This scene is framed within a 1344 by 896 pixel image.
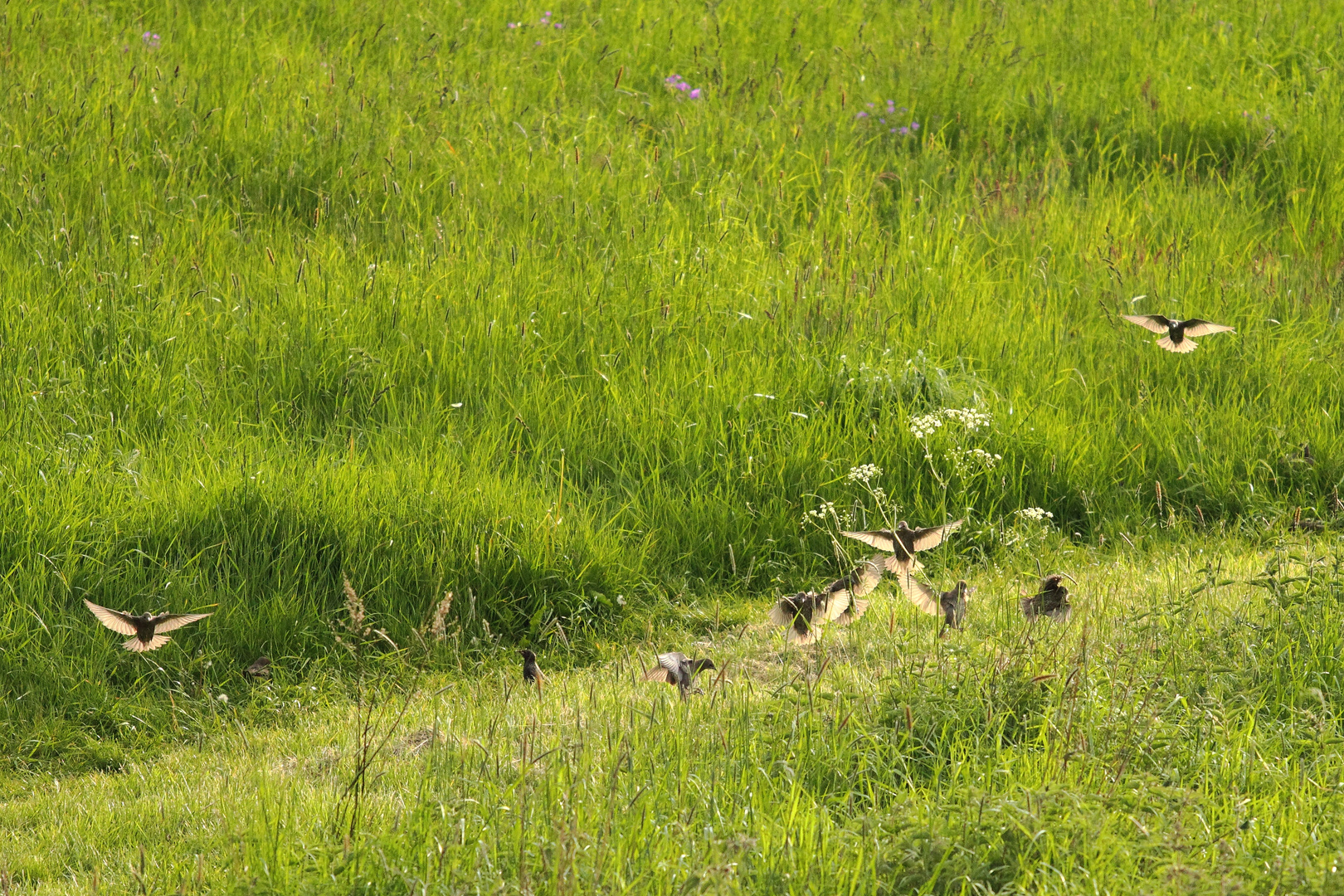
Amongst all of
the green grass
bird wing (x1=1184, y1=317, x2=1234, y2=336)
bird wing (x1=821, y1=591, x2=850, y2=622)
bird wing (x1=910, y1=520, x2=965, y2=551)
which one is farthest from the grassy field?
bird wing (x1=1184, y1=317, x2=1234, y2=336)

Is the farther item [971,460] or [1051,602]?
[971,460]

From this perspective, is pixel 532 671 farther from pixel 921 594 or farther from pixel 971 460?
pixel 971 460

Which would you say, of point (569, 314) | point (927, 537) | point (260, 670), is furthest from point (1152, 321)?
point (260, 670)

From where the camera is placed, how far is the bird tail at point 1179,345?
16.8 feet

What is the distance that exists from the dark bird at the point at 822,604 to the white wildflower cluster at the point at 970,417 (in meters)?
1.16

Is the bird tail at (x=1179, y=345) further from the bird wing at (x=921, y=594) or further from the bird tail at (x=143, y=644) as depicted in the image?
the bird tail at (x=143, y=644)

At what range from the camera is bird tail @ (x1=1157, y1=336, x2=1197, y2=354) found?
5129mm

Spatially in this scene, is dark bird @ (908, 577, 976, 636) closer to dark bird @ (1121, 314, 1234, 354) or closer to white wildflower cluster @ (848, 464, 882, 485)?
white wildflower cluster @ (848, 464, 882, 485)

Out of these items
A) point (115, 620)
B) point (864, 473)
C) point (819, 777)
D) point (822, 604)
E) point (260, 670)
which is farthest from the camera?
point (864, 473)

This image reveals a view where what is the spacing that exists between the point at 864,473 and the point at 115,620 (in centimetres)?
265

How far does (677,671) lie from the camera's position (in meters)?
3.55

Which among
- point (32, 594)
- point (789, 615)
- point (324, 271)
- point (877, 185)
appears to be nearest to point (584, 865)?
point (789, 615)

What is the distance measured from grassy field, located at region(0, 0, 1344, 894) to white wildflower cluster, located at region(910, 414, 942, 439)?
1.8 inches

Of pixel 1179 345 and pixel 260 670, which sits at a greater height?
pixel 1179 345
